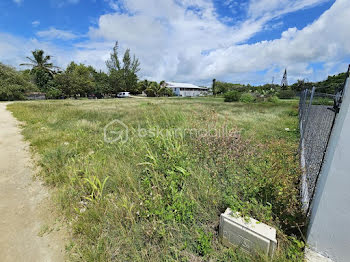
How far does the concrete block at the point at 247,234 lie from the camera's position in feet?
4.09

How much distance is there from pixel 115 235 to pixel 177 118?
3.38 meters

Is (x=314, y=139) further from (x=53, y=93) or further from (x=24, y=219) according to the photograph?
(x=53, y=93)

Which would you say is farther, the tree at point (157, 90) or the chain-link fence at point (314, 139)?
the tree at point (157, 90)

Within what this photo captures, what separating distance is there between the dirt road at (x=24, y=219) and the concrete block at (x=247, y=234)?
160cm

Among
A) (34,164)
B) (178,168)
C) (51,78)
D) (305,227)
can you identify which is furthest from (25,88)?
(305,227)

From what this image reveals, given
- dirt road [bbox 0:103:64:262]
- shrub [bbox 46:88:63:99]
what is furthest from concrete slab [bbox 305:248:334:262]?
shrub [bbox 46:88:63:99]

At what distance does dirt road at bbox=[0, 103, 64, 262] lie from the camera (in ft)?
5.09

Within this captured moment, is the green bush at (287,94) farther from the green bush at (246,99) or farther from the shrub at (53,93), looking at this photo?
the shrub at (53,93)

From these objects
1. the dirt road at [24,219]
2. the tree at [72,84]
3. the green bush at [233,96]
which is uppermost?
the tree at [72,84]

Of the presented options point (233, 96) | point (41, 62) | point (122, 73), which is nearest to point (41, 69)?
point (41, 62)

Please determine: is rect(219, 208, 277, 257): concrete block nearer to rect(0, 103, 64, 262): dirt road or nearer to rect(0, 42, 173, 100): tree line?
rect(0, 103, 64, 262): dirt road

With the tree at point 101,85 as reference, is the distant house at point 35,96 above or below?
below

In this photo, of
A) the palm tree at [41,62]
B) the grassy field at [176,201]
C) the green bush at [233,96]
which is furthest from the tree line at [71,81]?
the grassy field at [176,201]

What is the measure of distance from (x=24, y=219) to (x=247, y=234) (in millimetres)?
2573
